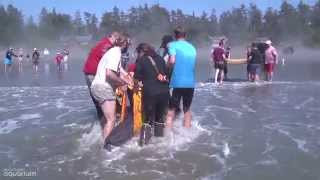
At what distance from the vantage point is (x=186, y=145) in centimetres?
815

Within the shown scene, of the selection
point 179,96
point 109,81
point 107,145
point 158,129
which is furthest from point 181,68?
point 107,145

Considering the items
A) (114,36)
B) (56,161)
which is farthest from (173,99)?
(56,161)

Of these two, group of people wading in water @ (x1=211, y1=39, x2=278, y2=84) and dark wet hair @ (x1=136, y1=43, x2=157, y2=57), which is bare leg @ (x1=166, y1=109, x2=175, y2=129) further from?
group of people wading in water @ (x1=211, y1=39, x2=278, y2=84)

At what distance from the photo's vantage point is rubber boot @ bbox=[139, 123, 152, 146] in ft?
26.4

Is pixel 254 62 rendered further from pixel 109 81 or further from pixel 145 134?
pixel 109 81

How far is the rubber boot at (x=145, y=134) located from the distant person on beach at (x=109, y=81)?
487 mm

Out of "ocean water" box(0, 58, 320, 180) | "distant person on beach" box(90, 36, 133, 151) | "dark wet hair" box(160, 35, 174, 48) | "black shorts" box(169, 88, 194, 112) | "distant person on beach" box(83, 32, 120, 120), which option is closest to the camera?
"ocean water" box(0, 58, 320, 180)

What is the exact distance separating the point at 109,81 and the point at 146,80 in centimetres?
61

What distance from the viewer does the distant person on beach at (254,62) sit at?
1838 cm

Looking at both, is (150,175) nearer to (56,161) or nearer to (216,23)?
(56,161)

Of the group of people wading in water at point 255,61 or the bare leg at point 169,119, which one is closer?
the bare leg at point 169,119

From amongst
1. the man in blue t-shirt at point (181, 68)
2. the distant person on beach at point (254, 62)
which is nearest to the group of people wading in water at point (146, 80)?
the man in blue t-shirt at point (181, 68)

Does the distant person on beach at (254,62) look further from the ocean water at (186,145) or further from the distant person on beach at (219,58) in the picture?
the ocean water at (186,145)

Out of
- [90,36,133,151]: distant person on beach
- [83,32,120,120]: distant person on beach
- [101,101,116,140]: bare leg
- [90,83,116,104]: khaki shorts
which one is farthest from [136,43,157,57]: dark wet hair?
[101,101,116,140]: bare leg
